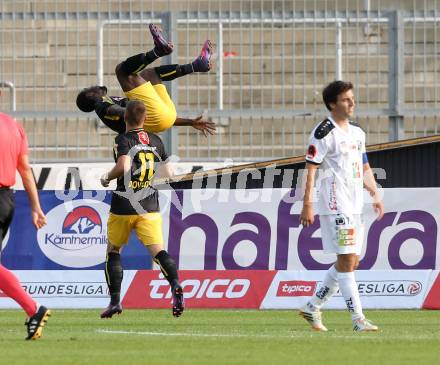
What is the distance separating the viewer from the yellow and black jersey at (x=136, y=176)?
1096cm

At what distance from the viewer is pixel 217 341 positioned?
876 centimetres

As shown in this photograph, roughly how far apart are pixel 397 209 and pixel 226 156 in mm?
4287

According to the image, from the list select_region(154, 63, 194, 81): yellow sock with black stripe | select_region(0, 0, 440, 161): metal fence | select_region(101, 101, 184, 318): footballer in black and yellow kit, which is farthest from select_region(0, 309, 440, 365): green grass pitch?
select_region(0, 0, 440, 161): metal fence

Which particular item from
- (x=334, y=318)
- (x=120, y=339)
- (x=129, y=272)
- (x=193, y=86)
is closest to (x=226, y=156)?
(x=193, y=86)

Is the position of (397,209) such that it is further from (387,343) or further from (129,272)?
(387,343)

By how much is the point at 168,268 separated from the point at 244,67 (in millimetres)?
7025

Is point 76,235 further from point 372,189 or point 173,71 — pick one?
point 372,189

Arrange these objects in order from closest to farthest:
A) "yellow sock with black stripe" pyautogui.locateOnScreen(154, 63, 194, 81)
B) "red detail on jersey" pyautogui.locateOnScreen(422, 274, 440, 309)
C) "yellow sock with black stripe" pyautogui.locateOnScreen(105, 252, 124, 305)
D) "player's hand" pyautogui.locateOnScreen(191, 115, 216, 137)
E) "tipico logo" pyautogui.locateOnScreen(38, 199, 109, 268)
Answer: "yellow sock with black stripe" pyautogui.locateOnScreen(105, 252, 124, 305)
"yellow sock with black stripe" pyautogui.locateOnScreen(154, 63, 194, 81)
"player's hand" pyautogui.locateOnScreen(191, 115, 216, 137)
"red detail on jersey" pyautogui.locateOnScreen(422, 274, 440, 309)
"tipico logo" pyautogui.locateOnScreen(38, 199, 109, 268)

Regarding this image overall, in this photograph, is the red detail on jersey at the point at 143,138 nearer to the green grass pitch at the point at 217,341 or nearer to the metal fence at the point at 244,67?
the green grass pitch at the point at 217,341

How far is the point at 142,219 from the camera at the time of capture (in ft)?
36.6

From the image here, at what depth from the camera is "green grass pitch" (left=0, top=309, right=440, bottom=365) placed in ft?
25.0

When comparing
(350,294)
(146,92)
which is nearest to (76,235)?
(146,92)

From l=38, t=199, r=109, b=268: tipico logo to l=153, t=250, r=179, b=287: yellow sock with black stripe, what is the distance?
2.50 metres

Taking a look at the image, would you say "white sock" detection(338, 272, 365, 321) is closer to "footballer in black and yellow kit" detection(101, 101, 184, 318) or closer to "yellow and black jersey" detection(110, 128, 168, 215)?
"footballer in black and yellow kit" detection(101, 101, 184, 318)
